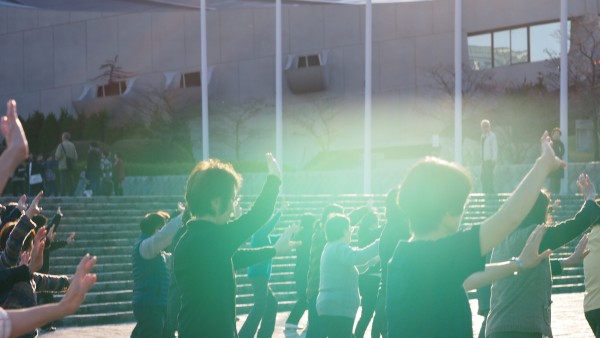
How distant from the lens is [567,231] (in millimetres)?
6797

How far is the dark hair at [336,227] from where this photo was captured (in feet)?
32.1

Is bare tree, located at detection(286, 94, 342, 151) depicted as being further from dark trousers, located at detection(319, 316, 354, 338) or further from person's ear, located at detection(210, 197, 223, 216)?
person's ear, located at detection(210, 197, 223, 216)

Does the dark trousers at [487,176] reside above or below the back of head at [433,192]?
below

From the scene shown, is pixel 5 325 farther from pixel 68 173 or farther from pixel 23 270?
pixel 68 173

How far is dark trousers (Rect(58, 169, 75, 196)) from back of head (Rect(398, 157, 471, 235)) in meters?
23.3

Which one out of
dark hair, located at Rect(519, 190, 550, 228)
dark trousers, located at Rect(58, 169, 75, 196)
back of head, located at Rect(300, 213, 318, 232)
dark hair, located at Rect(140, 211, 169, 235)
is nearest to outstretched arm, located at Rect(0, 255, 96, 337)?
dark hair, located at Rect(519, 190, 550, 228)

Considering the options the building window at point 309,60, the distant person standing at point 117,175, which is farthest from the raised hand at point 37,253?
the building window at point 309,60

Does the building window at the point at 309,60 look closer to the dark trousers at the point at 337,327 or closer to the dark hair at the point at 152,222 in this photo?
the dark hair at the point at 152,222

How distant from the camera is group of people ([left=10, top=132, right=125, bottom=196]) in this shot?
27.2 m

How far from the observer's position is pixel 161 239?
8.22 meters

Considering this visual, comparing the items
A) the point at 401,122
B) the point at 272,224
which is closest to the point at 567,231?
the point at 272,224

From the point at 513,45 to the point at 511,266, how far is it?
134 ft

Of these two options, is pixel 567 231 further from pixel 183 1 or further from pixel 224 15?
pixel 224 15

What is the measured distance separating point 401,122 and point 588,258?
37.6 metres
